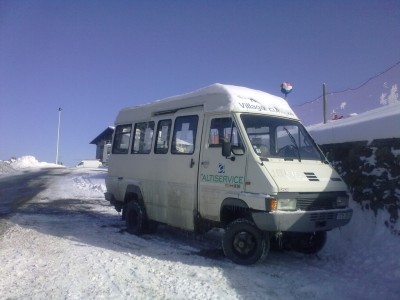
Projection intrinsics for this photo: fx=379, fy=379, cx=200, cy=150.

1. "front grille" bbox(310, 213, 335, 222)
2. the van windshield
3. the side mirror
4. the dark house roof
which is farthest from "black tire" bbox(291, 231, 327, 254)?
the dark house roof

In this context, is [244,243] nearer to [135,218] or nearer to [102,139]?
[135,218]

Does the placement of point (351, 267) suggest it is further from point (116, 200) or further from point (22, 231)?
point (22, 231)

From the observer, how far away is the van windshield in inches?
259

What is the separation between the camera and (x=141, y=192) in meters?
8.81

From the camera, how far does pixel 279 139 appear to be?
7094 millimetres

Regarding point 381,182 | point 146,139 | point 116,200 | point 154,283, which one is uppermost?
point 146,139

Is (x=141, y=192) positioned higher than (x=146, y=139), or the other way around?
(x=146, y=139)

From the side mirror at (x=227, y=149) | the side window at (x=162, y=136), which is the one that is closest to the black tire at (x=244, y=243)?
the side mirror at (x=227, y=149)

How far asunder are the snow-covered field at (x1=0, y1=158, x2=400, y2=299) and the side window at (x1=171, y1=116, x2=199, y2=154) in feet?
6.44

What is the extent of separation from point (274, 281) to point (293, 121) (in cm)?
328

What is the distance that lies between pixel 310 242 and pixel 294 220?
163 centimetres

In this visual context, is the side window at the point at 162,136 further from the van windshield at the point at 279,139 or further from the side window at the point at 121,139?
the van windshield at the point at 279,139

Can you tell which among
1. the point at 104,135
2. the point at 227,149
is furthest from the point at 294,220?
the point at 104,135

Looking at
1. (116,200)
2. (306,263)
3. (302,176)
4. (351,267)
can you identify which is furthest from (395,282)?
(116,200)
